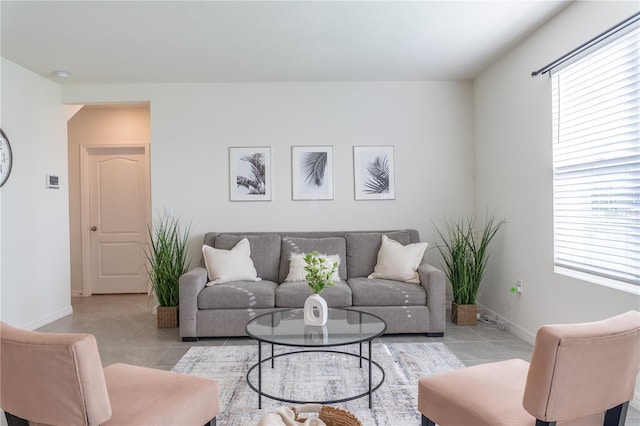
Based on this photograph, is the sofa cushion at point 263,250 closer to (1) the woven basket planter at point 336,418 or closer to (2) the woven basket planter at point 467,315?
(2) the woven basket planter at point 467,315

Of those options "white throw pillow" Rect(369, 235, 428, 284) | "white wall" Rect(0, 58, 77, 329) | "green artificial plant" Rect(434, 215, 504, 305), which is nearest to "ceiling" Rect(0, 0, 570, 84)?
"white wall" Rect(0, 58, 77, 329)

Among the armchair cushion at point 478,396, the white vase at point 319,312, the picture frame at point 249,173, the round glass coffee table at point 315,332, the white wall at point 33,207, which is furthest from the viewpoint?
the picture frame at point 249,173

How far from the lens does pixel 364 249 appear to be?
13.6 ft

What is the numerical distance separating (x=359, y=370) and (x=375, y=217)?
2.07 m

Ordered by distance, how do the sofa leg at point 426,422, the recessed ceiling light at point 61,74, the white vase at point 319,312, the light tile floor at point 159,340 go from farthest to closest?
1. the recessed ceiling light at point 61,74
2. the light tile floor at point 159,340
3. the white vase at point 319,312
4. the sofa leg at point 426,422

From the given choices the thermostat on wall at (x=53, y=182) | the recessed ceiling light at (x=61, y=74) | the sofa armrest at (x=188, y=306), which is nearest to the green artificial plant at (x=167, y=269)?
the sofa armrest at (x=188, y=306)

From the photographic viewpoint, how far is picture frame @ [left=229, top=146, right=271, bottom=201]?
4.50 m

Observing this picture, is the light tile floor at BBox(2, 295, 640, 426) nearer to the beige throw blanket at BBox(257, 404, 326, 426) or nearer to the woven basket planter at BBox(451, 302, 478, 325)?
the woven basket planter at BBox(451, 302, 478, 325)

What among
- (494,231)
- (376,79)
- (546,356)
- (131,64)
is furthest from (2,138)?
(494,231)

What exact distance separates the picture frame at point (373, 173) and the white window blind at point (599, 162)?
1793 millimetres

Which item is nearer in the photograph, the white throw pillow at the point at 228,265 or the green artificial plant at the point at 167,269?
the white throw pillow at the point at 228,265

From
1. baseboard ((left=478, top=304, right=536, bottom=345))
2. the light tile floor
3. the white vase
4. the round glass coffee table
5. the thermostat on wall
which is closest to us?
the round glass coffee table

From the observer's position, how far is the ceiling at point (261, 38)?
2.83 meters

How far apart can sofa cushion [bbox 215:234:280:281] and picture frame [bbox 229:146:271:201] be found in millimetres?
528
